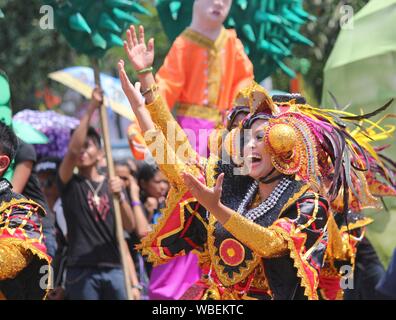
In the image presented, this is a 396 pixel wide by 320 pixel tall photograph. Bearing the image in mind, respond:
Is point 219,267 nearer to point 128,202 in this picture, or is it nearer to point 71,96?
point 128,202

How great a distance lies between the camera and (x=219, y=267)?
15.5 feet

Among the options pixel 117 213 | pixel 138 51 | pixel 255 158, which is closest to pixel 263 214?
pixel 255 158

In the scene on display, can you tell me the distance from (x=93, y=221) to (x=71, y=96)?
982 cm

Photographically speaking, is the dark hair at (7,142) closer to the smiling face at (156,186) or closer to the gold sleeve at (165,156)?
the gold sleeve at (165,156)

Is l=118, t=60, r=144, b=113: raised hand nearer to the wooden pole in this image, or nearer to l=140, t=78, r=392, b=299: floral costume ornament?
l=140, t=78, r=392, b=299: floral costume ornament

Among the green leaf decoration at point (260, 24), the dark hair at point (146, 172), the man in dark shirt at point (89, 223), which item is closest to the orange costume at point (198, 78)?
the green leaf decoration at point (260, 24)

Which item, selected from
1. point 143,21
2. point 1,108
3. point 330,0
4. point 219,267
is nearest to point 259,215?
point 219,267

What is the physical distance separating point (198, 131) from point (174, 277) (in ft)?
3.06

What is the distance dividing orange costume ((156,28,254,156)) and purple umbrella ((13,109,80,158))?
45.2 inches

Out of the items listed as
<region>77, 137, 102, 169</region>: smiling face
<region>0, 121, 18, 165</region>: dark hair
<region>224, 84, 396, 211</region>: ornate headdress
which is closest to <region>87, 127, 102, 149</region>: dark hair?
<region>77, 137, 102, 169</region>: smiling face

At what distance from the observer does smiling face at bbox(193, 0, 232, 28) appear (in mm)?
6785

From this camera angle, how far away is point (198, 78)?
6.88m

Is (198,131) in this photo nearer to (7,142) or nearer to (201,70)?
(201,70)

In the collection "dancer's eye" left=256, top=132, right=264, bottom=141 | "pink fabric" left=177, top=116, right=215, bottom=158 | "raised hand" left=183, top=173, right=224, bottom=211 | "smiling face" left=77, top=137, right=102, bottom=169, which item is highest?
"dancer's eye" left=256, top=132, right=264, bottom=141
